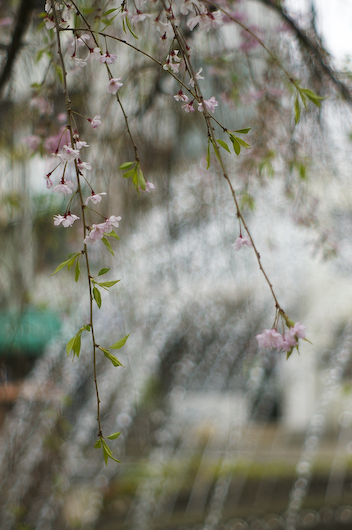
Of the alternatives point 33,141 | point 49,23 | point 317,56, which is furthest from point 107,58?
point 317,56

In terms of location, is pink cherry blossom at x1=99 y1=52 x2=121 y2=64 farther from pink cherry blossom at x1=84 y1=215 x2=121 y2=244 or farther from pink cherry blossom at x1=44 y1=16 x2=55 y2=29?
pink cherry blossom at x1=84 y1=215 x2=121 y2=244

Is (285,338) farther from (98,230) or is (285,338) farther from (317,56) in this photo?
(317,56)

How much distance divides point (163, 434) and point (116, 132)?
6.99 feet

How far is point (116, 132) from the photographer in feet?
4.56

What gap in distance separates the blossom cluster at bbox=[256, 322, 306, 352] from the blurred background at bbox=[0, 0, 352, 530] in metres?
0.46

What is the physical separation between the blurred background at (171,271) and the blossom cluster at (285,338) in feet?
1.53

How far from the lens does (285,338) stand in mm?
629

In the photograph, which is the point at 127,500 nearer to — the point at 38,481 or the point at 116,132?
the point at 38,481

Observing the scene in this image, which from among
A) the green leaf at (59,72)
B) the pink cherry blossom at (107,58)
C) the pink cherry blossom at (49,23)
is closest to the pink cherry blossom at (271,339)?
the pink cherry blossom at (107,58)

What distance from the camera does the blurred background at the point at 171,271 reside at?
1.30 m

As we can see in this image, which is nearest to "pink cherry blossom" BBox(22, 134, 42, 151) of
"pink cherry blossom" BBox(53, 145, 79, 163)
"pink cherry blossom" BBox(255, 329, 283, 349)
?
"pink cherry blossom" BBox(53, 145, 79, 163)

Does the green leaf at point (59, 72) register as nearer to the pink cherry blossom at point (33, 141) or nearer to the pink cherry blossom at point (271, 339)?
the pink cherry blossom at point (33, 141)

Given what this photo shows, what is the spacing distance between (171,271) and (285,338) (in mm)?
850

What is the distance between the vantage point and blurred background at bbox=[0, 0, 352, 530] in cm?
130
